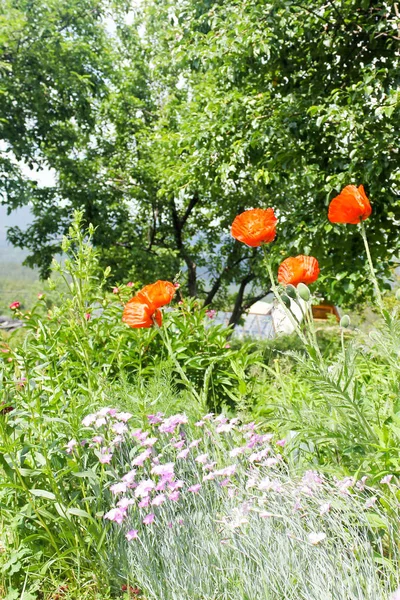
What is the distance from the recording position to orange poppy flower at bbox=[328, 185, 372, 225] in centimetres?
176

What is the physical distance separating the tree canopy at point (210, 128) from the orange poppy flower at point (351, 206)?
7.23ft

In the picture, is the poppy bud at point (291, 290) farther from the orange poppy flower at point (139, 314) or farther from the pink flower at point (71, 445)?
the pink flower at point (71, 445)

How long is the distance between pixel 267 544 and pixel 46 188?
10510 mm

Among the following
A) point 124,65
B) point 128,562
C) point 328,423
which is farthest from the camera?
point 124,65

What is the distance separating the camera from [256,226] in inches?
69.2

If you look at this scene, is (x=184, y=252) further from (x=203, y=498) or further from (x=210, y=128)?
(x=203, y=498)

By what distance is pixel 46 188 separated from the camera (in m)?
10.7

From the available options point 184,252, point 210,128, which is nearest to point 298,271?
point 210,128

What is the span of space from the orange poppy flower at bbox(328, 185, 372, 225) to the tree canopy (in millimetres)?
2203

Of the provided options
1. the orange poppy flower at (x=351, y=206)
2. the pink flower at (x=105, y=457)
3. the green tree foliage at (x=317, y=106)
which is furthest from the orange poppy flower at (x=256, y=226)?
the green tree foliage at (x=317, y=106)

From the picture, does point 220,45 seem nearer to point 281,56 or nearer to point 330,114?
point 281,56

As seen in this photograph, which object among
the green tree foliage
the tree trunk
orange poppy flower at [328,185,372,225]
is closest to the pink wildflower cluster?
orange poppy flower at [328,185,372,225]

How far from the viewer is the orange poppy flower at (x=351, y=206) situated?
1759mm

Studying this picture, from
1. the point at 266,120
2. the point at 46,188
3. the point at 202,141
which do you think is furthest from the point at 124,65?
the point at 266,120
